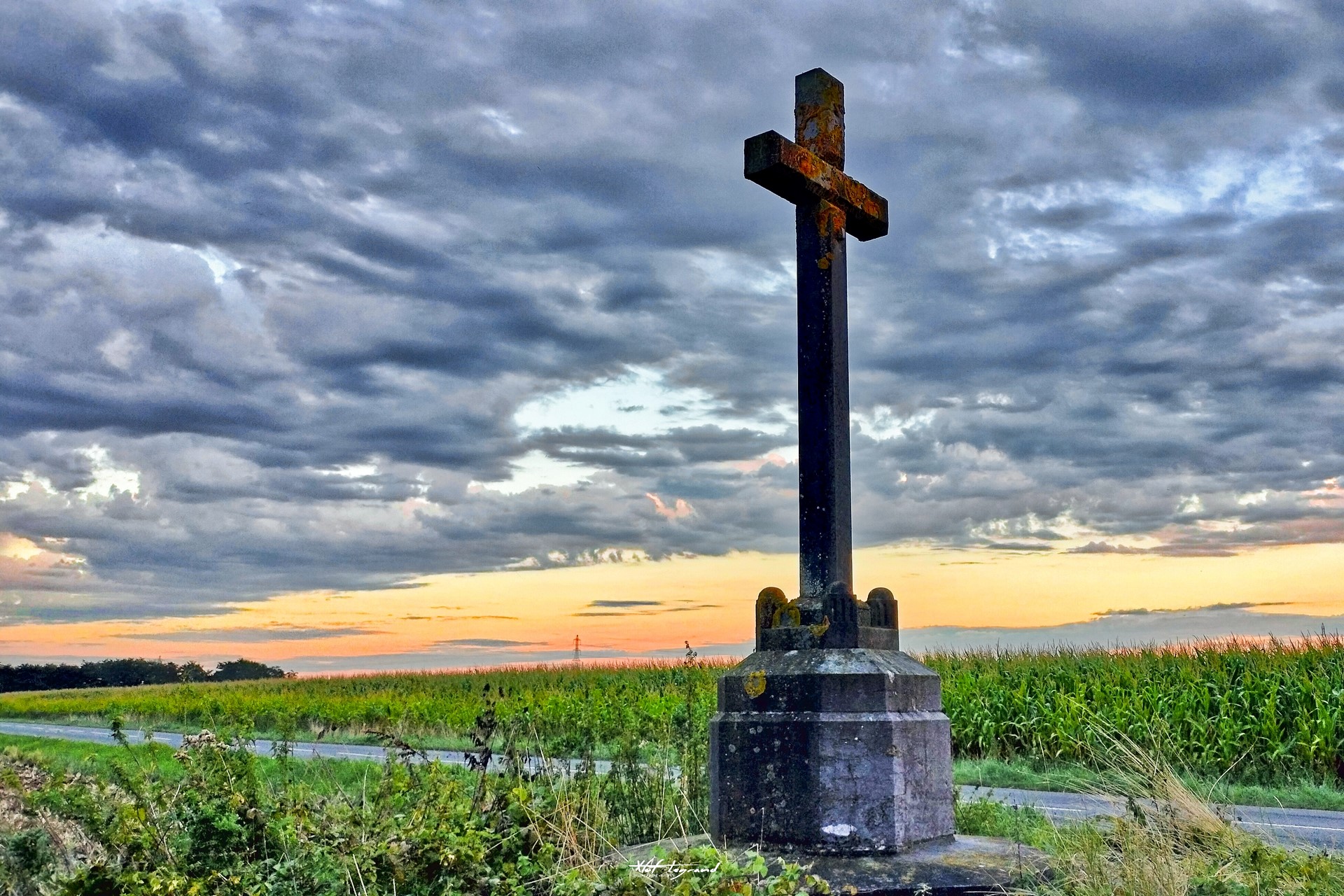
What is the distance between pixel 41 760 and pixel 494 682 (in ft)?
57.4

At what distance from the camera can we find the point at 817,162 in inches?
250

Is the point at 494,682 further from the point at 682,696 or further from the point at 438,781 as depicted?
the point at 438,781

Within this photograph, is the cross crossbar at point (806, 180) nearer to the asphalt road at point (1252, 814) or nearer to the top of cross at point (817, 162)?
the top of cross at point (817, 162)

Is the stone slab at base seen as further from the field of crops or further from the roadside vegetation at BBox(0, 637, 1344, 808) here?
the field of crops

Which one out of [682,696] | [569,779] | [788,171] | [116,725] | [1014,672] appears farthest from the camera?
[682,696]

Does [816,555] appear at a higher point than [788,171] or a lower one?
lower

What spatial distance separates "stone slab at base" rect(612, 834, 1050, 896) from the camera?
4.76m

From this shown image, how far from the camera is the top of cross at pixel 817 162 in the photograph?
20.1ft

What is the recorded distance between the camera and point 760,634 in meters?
5.95

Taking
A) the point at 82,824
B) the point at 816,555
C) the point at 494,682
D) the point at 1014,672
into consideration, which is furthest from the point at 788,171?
the point at 494,682

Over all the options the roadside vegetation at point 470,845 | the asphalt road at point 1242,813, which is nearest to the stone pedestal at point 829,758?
the roadside vegetation at point 470,845

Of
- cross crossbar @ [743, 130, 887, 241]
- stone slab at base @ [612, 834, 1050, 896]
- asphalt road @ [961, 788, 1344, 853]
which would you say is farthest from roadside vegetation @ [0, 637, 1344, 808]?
cross crossbar @ [743, 130, 887, 241]

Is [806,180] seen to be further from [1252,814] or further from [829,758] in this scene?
[1252,814]

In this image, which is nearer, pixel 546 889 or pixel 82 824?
pixel 546 889
